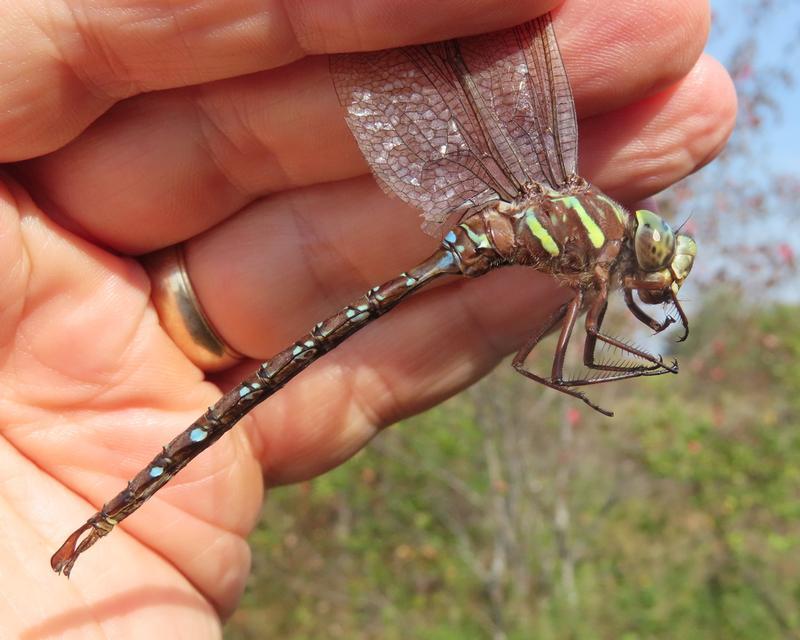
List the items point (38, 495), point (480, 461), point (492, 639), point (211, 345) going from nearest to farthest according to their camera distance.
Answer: point (38, 495)
point (211, 345)
point (492, 639)
point (480, 461)

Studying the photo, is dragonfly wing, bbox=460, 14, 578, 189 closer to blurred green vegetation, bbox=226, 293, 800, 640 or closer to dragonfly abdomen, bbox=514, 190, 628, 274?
dragonfly abdomen, bbox=514, 190, 628, 274

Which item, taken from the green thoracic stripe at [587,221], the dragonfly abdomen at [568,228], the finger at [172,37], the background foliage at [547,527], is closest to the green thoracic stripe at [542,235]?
the dragonfly abdomen at [568,228]

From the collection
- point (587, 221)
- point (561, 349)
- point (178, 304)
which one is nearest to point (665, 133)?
point (587, 221)

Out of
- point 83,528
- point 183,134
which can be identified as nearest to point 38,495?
point 83,528

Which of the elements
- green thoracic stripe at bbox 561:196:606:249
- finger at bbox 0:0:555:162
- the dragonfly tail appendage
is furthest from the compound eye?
finger at bbox 0:0:555:162

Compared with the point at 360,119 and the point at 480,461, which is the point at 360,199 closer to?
the point at 360,119

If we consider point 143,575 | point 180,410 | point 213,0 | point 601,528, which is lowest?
point 601,528
